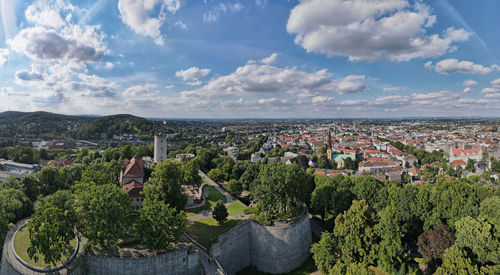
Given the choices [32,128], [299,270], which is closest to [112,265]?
[299,270]

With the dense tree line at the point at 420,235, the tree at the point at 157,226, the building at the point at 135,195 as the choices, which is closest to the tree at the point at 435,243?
the dense tree line at the point at 420,235

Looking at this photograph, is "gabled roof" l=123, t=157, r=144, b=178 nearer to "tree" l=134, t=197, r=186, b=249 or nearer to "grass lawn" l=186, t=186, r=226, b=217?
"grass lawn" l=186, t=186, r=226, b=217

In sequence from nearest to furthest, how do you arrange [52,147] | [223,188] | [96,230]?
[96,230] → [223,188] → [52,147]

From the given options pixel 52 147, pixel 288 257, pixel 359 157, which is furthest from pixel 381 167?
pixel 52 147

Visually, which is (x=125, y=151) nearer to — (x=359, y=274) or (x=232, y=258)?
(x=232, y=258)

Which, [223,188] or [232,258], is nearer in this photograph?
[232,258]

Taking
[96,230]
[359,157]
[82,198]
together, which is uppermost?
[82,198]
